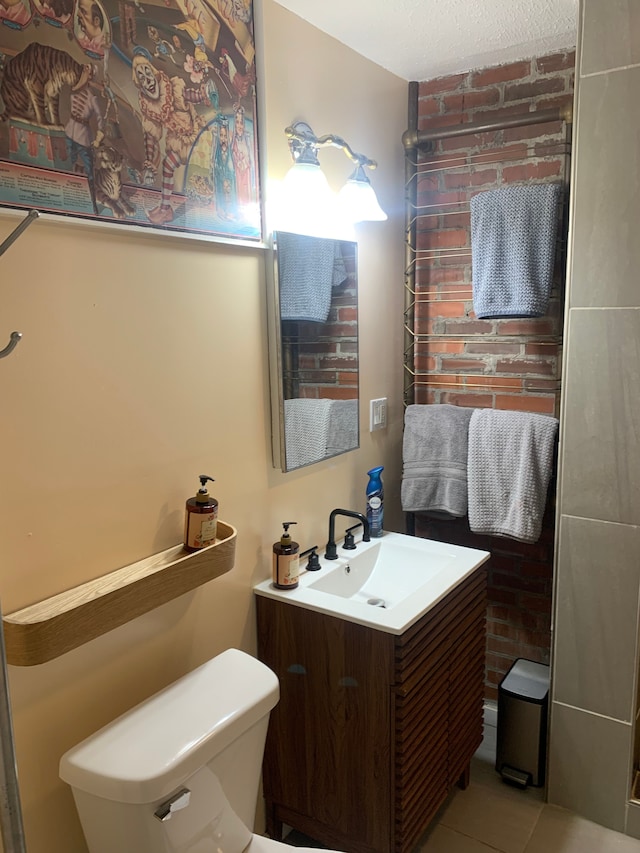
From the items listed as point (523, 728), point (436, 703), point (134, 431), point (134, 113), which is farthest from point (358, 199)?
point (523, 728)

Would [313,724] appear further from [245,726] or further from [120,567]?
[120,567]

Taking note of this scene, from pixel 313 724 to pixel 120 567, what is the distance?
74cm

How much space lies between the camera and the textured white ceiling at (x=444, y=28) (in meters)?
1.83

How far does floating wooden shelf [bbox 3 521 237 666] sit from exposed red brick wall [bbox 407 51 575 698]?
121 centimetres

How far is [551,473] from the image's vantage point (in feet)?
7.27

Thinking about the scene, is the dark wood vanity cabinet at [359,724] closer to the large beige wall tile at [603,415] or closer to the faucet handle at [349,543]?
the faucet handle at [349,543]

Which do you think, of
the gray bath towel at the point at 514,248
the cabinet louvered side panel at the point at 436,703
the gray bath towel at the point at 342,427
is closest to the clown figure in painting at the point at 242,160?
the gray bath towel at the point at 342,427

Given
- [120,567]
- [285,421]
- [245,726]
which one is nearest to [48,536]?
[120,567]

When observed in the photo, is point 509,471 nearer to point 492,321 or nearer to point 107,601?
point 492,321

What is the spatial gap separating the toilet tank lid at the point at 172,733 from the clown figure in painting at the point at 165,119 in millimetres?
1038

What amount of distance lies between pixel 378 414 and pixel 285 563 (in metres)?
0.77

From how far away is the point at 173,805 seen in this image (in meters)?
1.24

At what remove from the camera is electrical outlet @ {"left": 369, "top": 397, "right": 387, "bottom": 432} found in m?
2.38

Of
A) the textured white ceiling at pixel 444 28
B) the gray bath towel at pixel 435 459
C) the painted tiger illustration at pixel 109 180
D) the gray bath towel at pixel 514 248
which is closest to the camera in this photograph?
the painted tiger illustration at pixel 109 180
